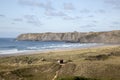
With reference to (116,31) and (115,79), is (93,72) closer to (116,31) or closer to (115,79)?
(115,79)

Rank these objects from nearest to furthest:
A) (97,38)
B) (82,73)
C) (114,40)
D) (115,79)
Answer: (115,79) < (82,73) < (114,40) < (97,38)

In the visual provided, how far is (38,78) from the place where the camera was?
23.4 m

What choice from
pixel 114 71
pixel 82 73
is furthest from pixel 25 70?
pixel 114 71

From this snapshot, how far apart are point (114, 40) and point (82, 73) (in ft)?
516

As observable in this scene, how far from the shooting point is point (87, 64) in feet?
84.7

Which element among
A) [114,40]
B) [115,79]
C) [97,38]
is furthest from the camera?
[97,38]

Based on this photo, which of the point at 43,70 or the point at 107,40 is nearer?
the point at 43,70

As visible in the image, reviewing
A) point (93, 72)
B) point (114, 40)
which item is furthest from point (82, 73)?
point (114, 40)

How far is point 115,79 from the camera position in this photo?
22.8m

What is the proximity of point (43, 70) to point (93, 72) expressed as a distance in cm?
434

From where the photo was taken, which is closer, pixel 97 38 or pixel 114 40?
pixel 114 40

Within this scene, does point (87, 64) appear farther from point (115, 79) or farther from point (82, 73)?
point (115, 79)

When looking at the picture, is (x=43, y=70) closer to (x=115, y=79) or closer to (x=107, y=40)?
(x=115, y=79)

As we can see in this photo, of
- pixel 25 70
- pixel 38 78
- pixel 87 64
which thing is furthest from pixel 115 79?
pixel 25 70
